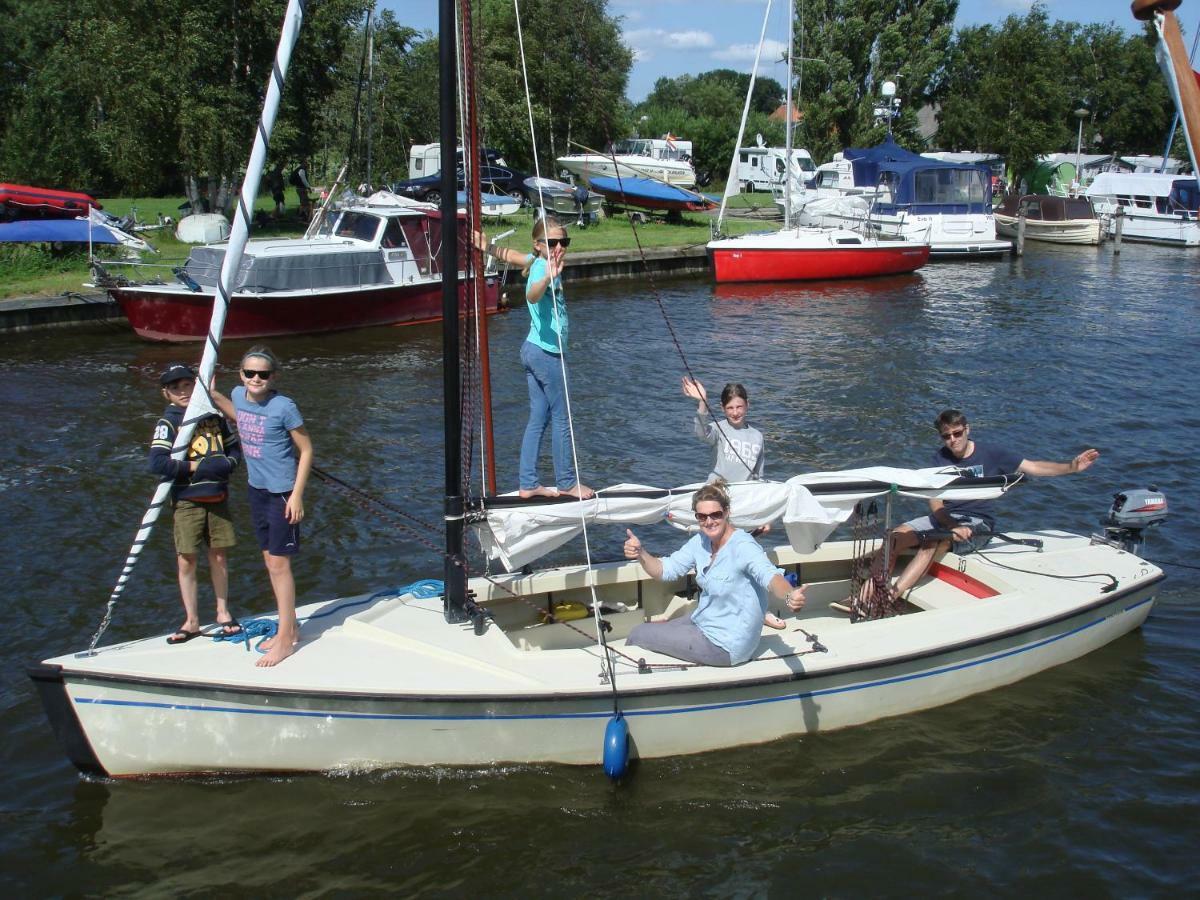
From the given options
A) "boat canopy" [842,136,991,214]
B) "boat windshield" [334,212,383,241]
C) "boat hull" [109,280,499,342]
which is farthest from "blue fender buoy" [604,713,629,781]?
"boat canopy" [842,136,991,214]

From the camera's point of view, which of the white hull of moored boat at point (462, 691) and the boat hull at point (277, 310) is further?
the boat hull at point (277, 310)

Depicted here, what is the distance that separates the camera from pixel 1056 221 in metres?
38.7

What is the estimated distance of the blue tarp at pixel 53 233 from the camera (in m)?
22.9

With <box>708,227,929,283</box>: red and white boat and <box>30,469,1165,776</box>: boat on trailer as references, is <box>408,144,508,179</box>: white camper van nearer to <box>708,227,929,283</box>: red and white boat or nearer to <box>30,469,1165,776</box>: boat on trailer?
<box>708,227,929,283</box>: red and white boat

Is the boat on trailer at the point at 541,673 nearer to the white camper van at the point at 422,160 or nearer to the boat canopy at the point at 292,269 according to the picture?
the boat canopy at the point at 292,269

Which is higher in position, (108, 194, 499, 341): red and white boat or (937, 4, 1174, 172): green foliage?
(937, 4, 1174, 172): green foliage

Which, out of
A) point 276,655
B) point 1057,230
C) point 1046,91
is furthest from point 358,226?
point 1046,91

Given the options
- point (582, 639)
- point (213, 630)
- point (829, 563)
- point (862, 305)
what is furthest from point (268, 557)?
point (862, 305)

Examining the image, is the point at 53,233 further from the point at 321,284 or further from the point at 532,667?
the point at 532,667

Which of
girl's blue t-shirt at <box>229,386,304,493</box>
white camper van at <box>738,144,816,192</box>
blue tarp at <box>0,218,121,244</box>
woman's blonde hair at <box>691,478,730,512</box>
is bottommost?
woman's blonde hair at <box>691,478,730,512</box>

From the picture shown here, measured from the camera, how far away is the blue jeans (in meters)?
7.92

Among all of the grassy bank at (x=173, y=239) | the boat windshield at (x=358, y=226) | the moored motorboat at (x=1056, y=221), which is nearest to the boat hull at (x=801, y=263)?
the grassy bank at (x=173, y=239)

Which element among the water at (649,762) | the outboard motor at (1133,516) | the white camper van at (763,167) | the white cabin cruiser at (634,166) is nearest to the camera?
the water at (649,762)

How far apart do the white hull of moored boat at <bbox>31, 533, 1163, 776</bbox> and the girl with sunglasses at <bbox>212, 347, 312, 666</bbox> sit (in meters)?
0.44
